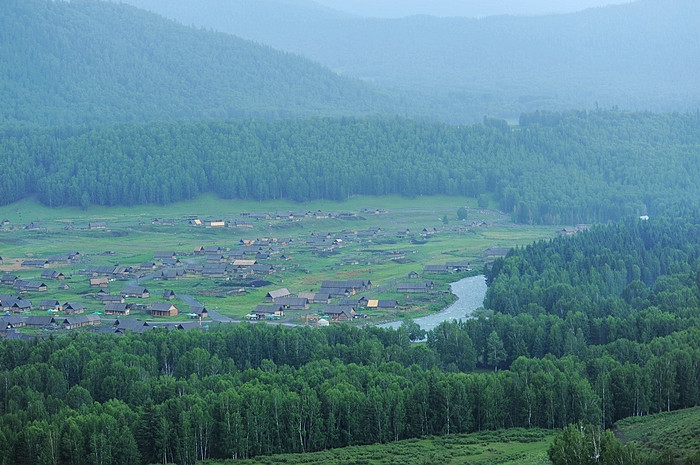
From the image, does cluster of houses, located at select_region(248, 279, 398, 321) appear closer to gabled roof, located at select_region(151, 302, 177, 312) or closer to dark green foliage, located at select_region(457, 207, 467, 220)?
gabled roof, located at select_region(151, 302, 177, 312)

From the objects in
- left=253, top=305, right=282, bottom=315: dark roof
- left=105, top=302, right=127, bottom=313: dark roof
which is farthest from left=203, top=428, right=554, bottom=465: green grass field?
left=105, top=302, right=127, bottom=313: dark roof

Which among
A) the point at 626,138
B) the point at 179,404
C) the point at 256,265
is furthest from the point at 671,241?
the point at 626,138

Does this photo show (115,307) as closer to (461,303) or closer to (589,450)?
(461,303)

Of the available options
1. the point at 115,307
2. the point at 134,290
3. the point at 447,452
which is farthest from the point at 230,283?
the point at 447,452

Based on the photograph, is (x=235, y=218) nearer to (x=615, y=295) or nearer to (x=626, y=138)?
(x=615, y=295)

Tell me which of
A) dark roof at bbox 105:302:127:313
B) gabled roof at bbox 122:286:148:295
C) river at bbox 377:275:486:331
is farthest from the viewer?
gabled roof at bbox 122:286:148:295

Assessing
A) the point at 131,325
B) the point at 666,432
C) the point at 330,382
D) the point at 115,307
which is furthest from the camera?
the point at 115,307

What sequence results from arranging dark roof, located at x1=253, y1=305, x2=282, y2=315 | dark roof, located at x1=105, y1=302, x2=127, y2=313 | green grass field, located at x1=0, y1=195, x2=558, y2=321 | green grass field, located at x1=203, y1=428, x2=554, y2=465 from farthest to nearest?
green grass field, located at x1=0, y1=195, x2=558, y2=321 < dark roof, located at x1=105, y1=302, x2=127, y2=313 < dark roof, located at x1=253, y1=305, x2=282, y2=315 < green grass field, located at x1=203, y1=428, x2=554, y2=465
